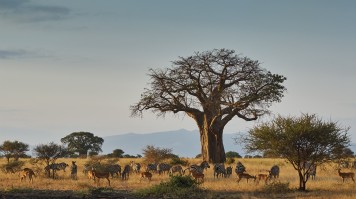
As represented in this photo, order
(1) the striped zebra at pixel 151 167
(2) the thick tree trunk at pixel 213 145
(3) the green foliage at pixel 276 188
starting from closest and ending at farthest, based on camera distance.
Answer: (3) the green foliage at pixel 276 188 < (1) the striped zebra at pixel 151 167 < (2) the thick tree trunk at pixel 213 145

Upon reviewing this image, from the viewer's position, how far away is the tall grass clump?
969 inches

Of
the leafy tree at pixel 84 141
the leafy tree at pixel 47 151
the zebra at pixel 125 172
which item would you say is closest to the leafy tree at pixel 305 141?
the zebra at pixel 125 172

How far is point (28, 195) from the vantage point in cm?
2350

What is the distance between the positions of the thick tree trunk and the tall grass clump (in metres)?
24.5

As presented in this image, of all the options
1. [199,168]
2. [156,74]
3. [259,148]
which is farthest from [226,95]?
[259,148]

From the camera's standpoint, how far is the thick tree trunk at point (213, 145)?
5141 centimetres

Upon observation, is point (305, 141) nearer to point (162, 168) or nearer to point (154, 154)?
point (162, 168)

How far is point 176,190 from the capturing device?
82.6ft

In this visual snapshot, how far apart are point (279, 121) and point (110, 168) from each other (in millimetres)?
11509

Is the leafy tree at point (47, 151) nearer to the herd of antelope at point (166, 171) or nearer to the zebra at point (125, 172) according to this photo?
the herd of antelope at point (166, 171)

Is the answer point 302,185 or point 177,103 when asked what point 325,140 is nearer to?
point 302,185

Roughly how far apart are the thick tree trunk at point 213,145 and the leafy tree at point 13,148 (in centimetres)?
2423

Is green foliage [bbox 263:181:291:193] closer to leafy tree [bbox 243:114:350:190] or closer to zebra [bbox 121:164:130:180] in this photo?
leafy tree [bbox 243:114:350:190]

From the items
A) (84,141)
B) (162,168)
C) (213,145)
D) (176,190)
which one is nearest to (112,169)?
(162,168)
